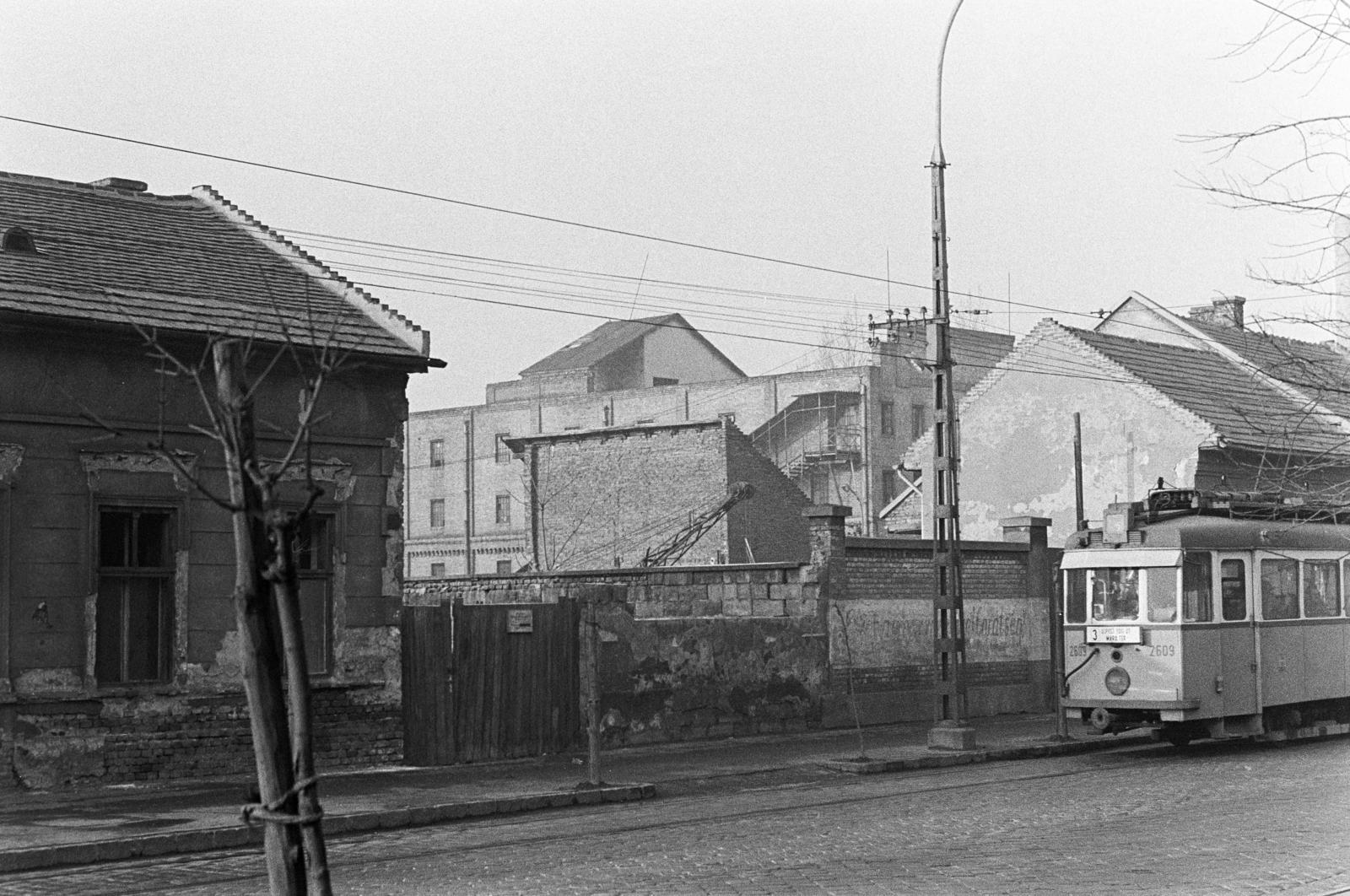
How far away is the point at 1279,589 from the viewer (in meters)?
21.4

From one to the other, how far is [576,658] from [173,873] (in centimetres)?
940

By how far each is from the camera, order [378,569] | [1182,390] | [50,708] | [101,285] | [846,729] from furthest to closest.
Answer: [1182,390] → [846,729] → [378,569] → [101,285] → [50,708]

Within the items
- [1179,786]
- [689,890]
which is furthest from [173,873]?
[1179,786]

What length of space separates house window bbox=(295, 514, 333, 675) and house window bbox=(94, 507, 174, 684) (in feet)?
5.36

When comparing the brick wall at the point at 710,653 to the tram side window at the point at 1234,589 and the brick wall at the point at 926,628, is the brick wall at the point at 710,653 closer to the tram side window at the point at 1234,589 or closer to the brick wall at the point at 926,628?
→ the brick wall at the point at 926,628

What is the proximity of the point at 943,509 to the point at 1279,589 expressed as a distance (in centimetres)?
496

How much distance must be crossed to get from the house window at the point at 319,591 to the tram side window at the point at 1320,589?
42.3 ft

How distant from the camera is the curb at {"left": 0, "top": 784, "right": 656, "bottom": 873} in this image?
40.5ft

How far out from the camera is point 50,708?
1611 cm

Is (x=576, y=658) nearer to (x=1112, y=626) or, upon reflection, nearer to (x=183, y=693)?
(x=183, y=693)

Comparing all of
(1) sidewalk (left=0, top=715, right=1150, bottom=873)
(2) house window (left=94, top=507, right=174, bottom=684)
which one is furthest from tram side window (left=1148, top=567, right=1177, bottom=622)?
(2) house window (left=94, top=507, right=174, bottom=684)

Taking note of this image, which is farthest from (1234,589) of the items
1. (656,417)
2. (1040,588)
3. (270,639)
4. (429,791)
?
(656,417)

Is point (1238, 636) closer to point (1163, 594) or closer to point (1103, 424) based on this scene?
point (1163, 594)

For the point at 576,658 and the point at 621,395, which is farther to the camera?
the point at 621,395
